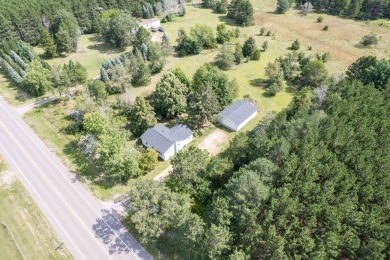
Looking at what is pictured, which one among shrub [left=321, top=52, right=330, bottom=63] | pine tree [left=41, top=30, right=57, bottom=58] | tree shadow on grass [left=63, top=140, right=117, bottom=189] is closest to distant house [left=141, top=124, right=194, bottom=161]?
tree shadow on grass [left=63, top=140, right=117, bottom=189]

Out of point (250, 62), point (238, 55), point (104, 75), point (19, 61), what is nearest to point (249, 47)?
point (250, 62)

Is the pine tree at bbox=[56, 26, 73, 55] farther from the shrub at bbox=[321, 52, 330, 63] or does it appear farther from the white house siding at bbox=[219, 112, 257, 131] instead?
the shrub at bbox=[321, 52, 330, 63]

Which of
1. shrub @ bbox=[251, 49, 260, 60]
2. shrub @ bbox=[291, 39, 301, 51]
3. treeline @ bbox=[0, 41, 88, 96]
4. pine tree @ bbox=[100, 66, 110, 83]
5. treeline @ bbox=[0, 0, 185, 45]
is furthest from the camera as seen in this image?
shrub @ bbox=[291, 39, 301, 51]

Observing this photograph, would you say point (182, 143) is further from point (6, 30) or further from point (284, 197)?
point (6, 30)

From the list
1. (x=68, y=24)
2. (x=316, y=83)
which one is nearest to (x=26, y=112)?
(x=68, y=24)

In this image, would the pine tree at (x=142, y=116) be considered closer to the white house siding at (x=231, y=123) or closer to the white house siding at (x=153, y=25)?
the white house siding at (x=231, y=123)

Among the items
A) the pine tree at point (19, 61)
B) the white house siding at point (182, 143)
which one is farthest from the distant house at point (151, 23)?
the white house siding at point (182, 143)

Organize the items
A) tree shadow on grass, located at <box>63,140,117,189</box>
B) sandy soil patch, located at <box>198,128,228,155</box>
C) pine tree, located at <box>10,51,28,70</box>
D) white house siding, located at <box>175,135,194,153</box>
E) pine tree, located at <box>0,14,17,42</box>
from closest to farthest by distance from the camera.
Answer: tree shadow on grass, located at <box>63,140,117,189</box> → white house siding, located at <box>175,135,194,153</box> → sandy soil patch, located at <box>198,128,228,155</box> → pine tree, located at <box>10,51,28,70</box> → pine tree, located at <box>0,14,17,42</box>
